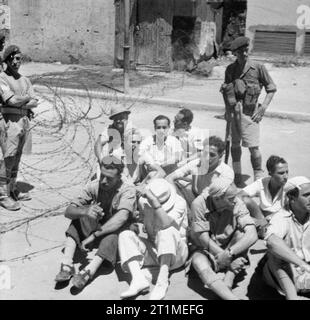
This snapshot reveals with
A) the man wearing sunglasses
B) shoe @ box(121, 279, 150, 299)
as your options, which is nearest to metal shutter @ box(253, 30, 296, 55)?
the man wearing sunglasses

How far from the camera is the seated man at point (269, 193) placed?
4848mm

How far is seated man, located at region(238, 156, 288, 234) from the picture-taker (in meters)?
4.85

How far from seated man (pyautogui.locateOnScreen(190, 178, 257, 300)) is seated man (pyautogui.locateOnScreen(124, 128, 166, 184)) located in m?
1.25

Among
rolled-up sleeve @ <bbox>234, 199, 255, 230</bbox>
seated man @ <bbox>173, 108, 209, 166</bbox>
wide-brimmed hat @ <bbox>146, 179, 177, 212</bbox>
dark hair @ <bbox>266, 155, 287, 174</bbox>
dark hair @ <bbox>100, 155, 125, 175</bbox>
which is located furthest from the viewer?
seated man @ <bbox>173, 108, 209, 166</bbox>

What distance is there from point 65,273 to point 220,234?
1224mm

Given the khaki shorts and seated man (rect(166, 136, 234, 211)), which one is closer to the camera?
seated man (rect(166, 136, 234, 211))

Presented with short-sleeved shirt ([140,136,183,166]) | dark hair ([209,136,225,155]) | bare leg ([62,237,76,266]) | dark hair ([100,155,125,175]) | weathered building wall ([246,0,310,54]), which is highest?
weathered building wall ([246,0,310,54])

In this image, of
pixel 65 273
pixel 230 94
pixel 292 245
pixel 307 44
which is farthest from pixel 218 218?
pixel 307 44

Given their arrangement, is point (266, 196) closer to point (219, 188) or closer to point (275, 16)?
point (219, 188)

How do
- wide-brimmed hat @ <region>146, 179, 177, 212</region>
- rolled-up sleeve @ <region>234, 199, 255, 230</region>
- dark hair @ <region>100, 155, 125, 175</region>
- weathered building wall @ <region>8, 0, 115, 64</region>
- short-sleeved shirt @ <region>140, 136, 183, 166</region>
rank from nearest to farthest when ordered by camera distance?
1. rolled-up sleeve @ <region>234, 199, 255, 230</region>
2. wide-brimmed hat @ <region>146, 179, 177, 212</region>
3. dark hair @ <region>100, 155, 125, 175</region>
4. short-sleeved shirt @ <region>140, 136, 183, 166</region>
5. weathered building wall @ <region>8, 0, 115, 64</region>

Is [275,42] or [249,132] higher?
[275,42]

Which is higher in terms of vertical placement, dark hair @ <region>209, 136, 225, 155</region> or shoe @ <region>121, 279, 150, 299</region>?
dark hair @ <region>209, 136, 225, 155</region>

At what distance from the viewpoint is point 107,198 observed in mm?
4703

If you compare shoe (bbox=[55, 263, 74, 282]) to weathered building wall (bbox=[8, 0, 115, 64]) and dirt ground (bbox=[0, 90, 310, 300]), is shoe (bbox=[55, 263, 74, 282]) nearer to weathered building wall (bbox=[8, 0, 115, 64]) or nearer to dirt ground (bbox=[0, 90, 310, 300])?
dirt ground (bbox=[0, 90, 310, 300])
